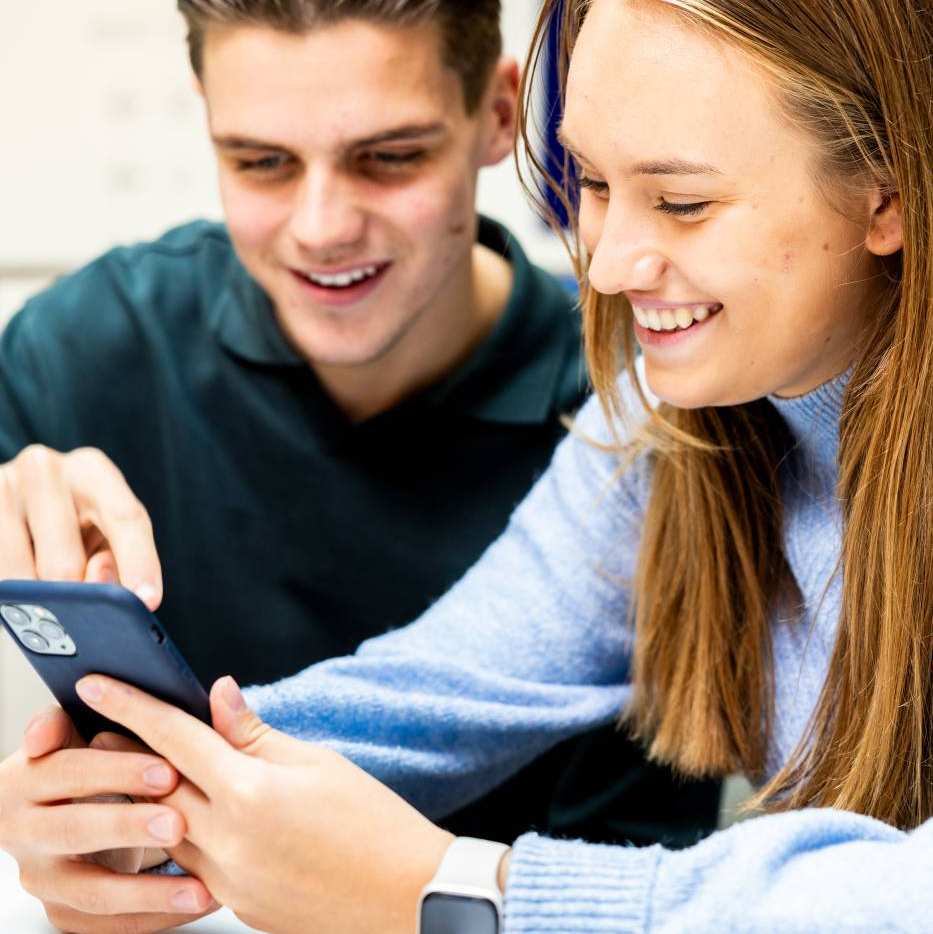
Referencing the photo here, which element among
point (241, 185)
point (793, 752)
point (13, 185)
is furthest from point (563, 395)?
point (13, 185)

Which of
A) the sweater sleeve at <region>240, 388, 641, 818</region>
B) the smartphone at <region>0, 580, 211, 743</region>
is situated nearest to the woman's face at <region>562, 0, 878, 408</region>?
the sweater sleeve at <region>240, 388, 641, 818</region>

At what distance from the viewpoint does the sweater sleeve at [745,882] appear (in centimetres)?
66

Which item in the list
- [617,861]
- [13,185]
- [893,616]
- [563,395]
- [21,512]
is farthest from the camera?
[13,185]

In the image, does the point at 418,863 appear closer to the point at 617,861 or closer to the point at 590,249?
the point at 617,861

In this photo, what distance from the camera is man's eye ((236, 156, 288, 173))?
3.90 ft

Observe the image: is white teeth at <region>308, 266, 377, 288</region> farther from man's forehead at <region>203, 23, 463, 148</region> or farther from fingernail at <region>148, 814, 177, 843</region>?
fingernail at <region>148, 814, 177, 843</region>

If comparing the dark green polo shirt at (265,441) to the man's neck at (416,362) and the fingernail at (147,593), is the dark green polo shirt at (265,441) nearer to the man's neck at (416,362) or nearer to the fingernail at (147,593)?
the man's neck at (416,362)

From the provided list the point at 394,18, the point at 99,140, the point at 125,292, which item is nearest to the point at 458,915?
the point at 394,18

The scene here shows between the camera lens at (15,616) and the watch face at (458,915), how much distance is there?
260 mm

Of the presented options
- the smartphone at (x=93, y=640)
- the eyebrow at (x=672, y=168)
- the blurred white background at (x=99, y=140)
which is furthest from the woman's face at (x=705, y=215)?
the blurred white background at (x=99, y=140)

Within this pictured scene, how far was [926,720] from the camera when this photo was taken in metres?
0.85

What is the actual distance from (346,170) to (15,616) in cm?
57

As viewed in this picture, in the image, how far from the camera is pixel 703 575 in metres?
0.99

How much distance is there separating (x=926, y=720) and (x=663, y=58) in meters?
0.43
